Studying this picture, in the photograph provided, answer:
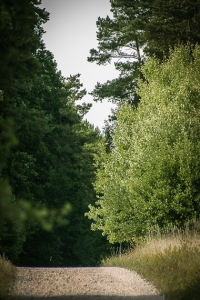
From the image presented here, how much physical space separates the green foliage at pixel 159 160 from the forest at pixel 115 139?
0.05 m

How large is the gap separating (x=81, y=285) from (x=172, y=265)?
99.0 inches

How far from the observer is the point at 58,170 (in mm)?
30781

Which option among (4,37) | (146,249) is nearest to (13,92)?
(4,37)

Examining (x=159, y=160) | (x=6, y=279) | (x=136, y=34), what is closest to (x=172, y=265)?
(x=6, y=279)

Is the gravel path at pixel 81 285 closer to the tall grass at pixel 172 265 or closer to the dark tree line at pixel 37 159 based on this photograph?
the tall grass at pixel 172 265

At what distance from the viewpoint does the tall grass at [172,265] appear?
870cm

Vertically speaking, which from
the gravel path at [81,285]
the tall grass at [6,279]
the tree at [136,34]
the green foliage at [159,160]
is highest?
the tree at [136,34]

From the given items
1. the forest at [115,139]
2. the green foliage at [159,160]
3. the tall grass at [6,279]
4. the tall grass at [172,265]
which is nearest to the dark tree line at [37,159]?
the forest at [115,139]

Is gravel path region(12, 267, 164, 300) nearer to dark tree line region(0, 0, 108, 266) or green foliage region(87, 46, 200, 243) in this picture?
dark tree line region(0, 0, 108, 266)

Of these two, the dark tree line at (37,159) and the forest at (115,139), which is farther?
the forest at (115,139)

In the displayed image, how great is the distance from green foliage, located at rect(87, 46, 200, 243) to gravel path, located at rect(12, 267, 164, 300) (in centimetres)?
602

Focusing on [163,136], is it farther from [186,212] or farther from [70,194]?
[70,194]

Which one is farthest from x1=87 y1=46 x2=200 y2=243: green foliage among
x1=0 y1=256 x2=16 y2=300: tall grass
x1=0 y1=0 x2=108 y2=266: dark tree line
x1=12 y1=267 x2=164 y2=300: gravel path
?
x1=0 y1=256 x2=16 y2=300: tall grass

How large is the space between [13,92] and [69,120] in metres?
16.2
